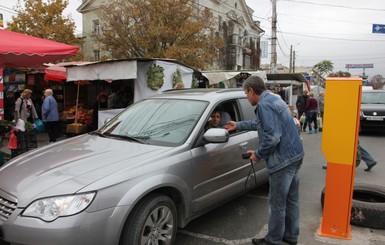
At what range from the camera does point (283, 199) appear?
11.0 feet

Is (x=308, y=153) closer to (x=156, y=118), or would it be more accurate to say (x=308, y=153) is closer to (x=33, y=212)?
(x=156, y=118)

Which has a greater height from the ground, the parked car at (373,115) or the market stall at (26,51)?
the market stall at (26,51)

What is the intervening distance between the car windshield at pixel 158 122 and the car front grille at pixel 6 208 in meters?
1.39

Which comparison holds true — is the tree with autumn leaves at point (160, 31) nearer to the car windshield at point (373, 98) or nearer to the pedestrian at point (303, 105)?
the pedestrian at point (303, 105)

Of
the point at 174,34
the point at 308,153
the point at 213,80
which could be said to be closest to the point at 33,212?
the point at 308,153

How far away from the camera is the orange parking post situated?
3.60m

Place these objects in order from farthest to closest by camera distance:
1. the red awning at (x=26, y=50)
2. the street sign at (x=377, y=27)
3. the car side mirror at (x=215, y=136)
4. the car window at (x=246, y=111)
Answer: the street sign at (x=377, y=27), the red awning at (x=26, y=50), the car window at (x=246, y=111), the car side mirror at (x=215, y=136)

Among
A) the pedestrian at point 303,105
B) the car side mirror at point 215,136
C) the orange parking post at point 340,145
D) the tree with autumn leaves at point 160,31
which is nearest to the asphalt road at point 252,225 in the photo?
the orange parking post at point 340,145

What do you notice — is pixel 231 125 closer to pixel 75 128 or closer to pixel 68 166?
pixel 68 166

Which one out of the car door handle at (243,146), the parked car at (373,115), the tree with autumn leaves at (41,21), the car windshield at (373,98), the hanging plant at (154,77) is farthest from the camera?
the tree with autumn leaves at (41,21)

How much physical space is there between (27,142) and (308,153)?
715cm

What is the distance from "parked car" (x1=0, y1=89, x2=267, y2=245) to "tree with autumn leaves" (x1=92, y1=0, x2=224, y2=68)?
16.0m

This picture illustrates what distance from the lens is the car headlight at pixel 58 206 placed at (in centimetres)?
256

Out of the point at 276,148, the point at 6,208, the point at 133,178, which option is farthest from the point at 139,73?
the point at 6,208
